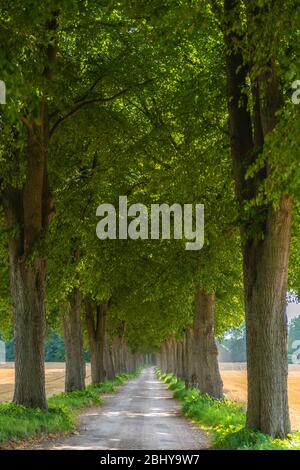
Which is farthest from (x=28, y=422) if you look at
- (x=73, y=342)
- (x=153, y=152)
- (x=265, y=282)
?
(x=73, y=342)

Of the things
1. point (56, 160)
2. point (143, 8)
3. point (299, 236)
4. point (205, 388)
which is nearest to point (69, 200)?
point (56, 160)

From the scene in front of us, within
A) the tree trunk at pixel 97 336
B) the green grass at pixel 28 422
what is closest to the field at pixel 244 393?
the tree trunk at pixel 97 336

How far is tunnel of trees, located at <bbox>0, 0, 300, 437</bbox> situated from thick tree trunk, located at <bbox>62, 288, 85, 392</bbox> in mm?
6210

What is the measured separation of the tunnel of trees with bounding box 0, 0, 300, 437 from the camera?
1174cm

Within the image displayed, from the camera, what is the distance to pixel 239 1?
43.2ft

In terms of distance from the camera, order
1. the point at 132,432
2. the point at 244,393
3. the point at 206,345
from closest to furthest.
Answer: the point at 132,432, the point at 206,345, the point at 244,393

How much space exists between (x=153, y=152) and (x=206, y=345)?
10.7 meters

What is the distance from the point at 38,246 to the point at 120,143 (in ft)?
14.2

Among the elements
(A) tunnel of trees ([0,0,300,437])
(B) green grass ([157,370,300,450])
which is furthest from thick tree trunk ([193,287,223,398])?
(A) tunnel of trees ([0,0,300,437])

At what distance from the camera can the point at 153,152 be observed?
2091 cm

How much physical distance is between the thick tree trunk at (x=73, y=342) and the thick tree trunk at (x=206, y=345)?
5.60 m

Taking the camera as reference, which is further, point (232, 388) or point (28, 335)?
point (232, 388)

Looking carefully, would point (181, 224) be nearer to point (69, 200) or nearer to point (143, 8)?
point (69, 200)

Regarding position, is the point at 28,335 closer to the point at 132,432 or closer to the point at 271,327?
the point at 132,432
